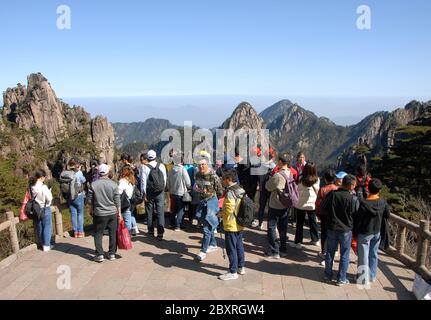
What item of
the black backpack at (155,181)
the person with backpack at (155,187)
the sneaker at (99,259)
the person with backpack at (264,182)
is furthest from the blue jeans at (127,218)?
the person with backpack at (264,182)

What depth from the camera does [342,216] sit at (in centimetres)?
557

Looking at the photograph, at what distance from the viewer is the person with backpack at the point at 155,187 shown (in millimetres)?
7551

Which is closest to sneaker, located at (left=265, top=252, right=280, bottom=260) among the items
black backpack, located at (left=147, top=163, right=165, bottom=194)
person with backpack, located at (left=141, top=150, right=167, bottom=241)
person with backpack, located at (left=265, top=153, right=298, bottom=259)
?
person with backpack, located at (left=265, top=153, right=298, bottom=259)

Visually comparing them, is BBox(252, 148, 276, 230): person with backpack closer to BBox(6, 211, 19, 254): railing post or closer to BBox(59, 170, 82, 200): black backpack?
BBox(59, 170, 82, 200): black backpack

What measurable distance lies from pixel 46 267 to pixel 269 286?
148 inches

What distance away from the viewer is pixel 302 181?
22.8 ft

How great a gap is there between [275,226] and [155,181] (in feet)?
8.16

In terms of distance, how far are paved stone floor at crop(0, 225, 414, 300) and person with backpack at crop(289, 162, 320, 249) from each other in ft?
0.95

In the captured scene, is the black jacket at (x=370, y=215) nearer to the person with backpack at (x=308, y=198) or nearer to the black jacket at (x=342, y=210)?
the black jacket at (x=342, y=210)

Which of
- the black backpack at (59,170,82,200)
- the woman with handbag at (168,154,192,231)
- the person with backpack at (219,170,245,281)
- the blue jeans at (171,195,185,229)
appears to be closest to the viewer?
the person with backpack at (219,170,245,281)

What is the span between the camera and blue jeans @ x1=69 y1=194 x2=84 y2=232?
772 centimetres

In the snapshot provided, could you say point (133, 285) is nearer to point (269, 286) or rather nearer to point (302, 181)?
point (269, 286)

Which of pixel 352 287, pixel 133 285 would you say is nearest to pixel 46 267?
pixel 133 285
